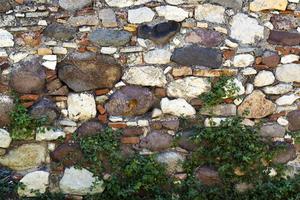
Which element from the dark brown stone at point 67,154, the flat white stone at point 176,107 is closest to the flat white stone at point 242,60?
the flat white stone at point 176,107

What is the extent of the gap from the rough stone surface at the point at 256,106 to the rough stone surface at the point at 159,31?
75 cm

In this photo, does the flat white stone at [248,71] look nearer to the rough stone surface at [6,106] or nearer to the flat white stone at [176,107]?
the flat white stone at [176,107]

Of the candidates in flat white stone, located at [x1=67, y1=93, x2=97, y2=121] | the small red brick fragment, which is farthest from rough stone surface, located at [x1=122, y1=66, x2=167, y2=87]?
the small red brick fragment

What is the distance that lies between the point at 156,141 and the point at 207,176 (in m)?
0.47

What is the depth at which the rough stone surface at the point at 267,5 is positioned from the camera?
11.9 feet

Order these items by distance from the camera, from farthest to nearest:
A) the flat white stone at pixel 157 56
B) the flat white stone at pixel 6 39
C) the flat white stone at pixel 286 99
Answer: the flat white stone at pixel 286 99 → the flat white stone at pixel 157 56 → the flat white stone at pixel 6 39

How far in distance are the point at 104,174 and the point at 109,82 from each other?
0.69 meters

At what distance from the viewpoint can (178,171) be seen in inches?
147

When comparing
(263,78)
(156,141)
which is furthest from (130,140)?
(263,78)

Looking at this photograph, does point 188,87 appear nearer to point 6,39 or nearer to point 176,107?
point 176,107

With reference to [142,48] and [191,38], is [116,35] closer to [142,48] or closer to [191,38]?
[142,48]

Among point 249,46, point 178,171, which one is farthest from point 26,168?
point 249,46

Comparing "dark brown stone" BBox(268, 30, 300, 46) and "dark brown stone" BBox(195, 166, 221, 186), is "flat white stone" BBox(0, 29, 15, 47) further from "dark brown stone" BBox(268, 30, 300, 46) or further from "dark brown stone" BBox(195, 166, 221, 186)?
"dark brown stone" BBox(268, 30, 300, 46)

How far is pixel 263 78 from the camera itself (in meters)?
3.70
